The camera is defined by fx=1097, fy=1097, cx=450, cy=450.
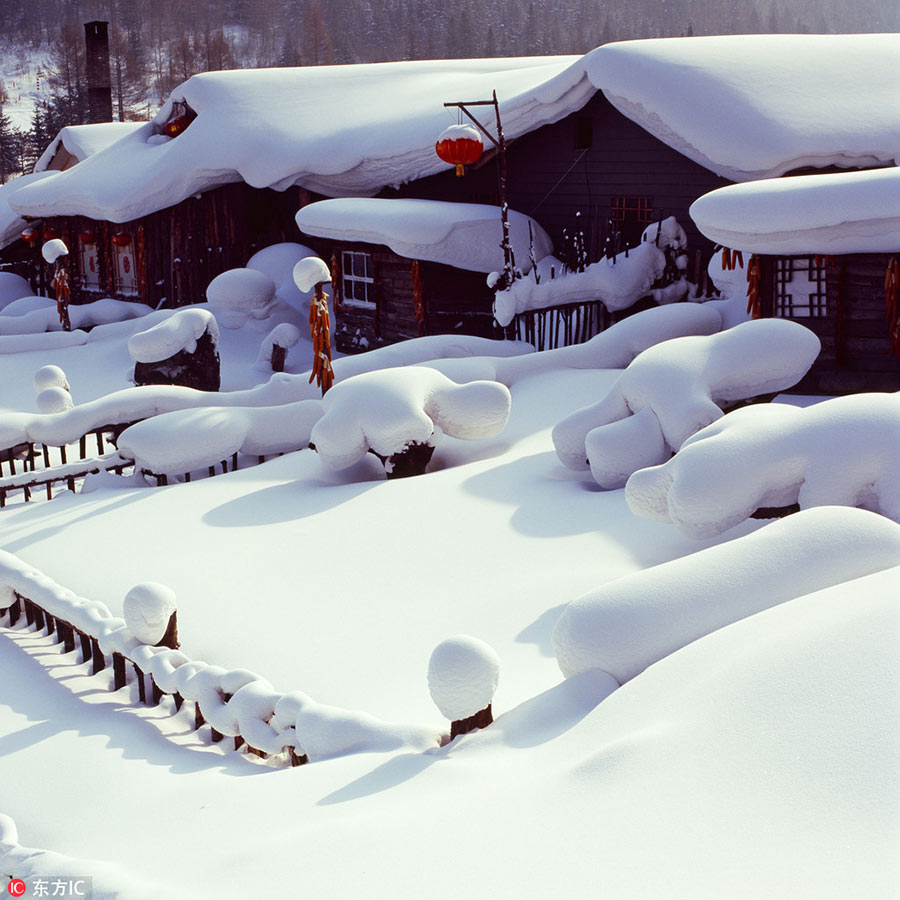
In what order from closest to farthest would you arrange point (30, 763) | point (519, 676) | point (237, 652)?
1. point (30, 763)
2. point (519, 676)
3. point (237, 652)

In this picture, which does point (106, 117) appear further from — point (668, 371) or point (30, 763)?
point (30, 763)

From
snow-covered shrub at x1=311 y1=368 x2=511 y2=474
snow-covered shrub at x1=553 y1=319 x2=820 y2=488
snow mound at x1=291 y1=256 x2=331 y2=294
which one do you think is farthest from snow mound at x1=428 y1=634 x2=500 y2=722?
snow mound at x1=291 y1=256 x2=331 y2=294

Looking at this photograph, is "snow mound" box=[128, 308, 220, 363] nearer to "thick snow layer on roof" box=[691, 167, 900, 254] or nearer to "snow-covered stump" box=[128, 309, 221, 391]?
"snow-covered stump" box=[128, 309, 221, 391]

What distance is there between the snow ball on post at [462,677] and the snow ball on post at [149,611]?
2.04 metres

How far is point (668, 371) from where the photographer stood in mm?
9242

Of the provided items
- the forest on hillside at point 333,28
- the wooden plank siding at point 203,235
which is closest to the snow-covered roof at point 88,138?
the wooden plank siding at point 203,235

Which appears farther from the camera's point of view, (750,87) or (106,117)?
(106,117)

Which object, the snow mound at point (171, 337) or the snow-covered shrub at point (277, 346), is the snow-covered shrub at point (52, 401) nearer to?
the snow mound at point (171, 337)

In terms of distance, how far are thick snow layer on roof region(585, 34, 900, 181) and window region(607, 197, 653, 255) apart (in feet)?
4.86

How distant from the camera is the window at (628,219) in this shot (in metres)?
16.1

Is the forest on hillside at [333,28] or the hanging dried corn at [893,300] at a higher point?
the forest on hillside at [333,28]

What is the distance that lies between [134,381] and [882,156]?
10505mm

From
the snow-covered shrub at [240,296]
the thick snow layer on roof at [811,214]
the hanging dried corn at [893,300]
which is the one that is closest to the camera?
the thick snow layer on roof at [811,214]

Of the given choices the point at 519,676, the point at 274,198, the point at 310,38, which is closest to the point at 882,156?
the point at 519,676
